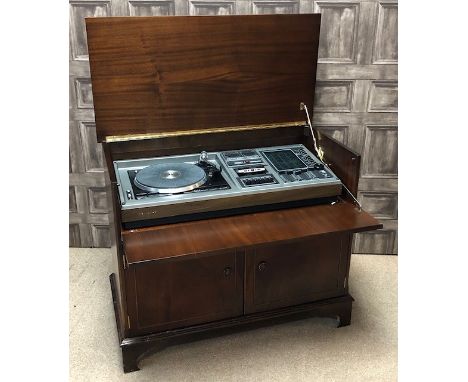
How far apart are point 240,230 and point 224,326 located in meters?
0.39

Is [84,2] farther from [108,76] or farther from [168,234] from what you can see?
[168,234]

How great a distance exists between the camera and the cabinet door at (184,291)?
1625 millimetres

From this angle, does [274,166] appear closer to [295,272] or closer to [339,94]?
[295,272]

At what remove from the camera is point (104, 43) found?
1.70 metres

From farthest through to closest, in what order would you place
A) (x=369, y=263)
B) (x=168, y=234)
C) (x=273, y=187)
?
(x=369, y=263) → (x=273, y=187) → (x=168, y=234)

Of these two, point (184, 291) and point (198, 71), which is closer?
point (184, 291)

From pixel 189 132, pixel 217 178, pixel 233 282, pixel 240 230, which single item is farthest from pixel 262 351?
pixel 189 132

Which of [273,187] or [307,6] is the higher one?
[307,6]

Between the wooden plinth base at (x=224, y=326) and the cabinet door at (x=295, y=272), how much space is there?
0.09 feet

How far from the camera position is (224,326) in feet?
5.69

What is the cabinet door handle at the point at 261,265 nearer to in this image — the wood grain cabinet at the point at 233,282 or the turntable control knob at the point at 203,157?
the wood grain cabinet at the point at 233,282

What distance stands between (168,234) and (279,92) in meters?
0.75

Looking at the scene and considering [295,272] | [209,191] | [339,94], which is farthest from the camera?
[339,94]

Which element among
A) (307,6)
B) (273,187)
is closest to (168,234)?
(273,187)
